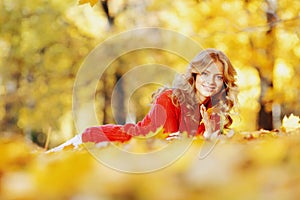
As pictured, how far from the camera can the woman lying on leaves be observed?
2295mm

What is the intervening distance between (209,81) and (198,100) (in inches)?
4.2

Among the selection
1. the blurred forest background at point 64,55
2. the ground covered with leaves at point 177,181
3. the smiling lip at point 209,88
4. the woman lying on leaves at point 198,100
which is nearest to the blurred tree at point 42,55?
the blurred forest background at point 64,55

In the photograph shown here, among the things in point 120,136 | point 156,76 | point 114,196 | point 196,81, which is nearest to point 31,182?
point 114,196

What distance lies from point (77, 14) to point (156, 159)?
8531mm

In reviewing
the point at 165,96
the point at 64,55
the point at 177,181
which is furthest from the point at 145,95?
the point at 177,181

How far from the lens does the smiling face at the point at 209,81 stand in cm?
233

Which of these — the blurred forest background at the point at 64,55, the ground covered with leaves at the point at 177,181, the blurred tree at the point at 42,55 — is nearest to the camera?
the ground covered with leaves at the point at 177,181

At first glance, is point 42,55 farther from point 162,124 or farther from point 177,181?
point 177,181

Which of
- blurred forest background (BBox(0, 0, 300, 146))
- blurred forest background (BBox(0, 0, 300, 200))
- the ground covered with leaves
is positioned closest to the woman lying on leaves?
blurred forest background (BBox(0, 0, 300, 200))

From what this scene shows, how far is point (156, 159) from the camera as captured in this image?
459mm

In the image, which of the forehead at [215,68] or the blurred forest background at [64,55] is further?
the blurred forest background at [64,55]

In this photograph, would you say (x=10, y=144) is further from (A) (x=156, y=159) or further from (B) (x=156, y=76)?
(B) (x=156, y=76)

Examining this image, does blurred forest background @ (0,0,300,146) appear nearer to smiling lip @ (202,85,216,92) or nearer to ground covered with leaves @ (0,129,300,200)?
smiling lip @ (202,85,216,92)

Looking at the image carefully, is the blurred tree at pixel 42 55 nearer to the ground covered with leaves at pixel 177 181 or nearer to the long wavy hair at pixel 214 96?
the long wavy hair at pixel 214 96
